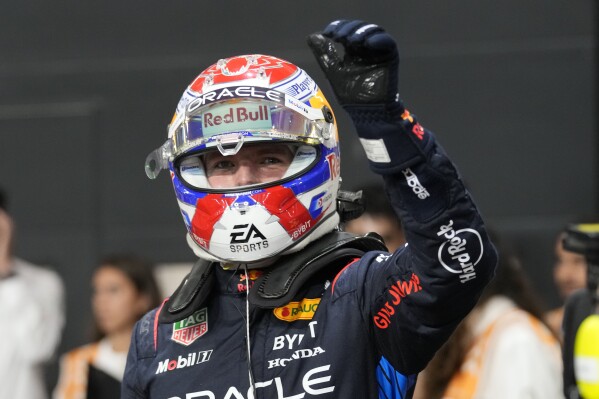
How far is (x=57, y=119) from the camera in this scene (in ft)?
24.2

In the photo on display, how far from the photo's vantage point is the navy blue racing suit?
2.42 meters

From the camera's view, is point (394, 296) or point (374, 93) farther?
point (394, 296)

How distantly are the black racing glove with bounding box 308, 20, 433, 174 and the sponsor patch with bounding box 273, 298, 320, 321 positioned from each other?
1.55ft

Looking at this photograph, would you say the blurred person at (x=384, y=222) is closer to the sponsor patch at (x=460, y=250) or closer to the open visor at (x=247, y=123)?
the open visor at (x=247, y=123)

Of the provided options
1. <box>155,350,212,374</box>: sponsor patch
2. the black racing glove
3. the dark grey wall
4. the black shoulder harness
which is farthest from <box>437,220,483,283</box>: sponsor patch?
the dark grey wall

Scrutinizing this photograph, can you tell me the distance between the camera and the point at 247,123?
283 centimetres

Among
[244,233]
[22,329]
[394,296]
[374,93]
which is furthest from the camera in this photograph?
[22,329]

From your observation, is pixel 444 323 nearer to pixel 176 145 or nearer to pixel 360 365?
pixel 360 365

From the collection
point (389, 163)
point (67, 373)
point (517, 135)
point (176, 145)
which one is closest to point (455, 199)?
point (389, 163)

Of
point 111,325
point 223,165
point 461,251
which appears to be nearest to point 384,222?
point 111,325

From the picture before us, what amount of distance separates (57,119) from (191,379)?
190 inches

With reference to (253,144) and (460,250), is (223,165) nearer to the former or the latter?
(253,144)

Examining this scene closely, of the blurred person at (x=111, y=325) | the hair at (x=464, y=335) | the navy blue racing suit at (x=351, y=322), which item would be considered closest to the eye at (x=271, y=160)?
the navy blue racing suit at (x=351, y=322)

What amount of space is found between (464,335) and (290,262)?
2.11 meters
